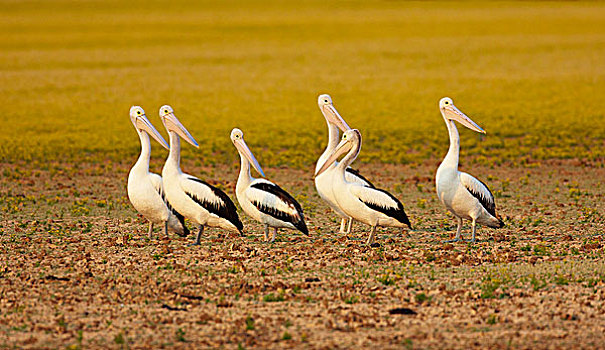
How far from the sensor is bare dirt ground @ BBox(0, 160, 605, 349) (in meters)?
7.54

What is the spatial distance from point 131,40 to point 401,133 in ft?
112

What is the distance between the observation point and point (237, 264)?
32.8 ft

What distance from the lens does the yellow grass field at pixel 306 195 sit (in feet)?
25.9

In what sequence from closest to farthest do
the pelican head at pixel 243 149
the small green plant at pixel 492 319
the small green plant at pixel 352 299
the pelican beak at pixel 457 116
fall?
the small green plant at pixel 492 319, the small green plant at pixel 352 299, the pelican head at pixel 243 149, the pelican beak at pixel 457 116

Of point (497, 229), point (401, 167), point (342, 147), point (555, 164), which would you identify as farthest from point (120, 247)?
point (555, 164)

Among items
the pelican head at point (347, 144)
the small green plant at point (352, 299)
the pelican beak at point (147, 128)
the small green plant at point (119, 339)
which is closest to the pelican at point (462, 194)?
the pelican head at point (347, 144)

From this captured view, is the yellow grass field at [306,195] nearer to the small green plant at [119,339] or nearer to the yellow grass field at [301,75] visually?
the small green plant at [119,339]

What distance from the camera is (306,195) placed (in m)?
16.0

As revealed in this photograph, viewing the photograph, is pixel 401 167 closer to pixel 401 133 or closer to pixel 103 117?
pixel 401 133

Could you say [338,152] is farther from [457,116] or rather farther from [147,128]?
[147,128]

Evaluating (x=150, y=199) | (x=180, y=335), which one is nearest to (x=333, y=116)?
(x=150, y=199)

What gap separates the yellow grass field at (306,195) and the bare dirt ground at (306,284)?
3cm

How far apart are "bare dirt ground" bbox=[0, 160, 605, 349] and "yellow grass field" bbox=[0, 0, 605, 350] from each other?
1.3 inches

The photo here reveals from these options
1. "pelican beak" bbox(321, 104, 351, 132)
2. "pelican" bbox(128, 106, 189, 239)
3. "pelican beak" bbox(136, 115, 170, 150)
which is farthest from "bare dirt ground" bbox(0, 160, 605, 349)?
"pelican beak" bbox(321, 104, 351, 132)
